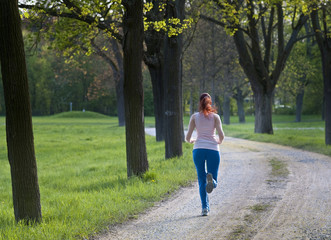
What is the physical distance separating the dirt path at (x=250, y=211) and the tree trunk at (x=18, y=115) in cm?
139

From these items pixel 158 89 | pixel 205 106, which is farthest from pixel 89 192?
pixel 158 89

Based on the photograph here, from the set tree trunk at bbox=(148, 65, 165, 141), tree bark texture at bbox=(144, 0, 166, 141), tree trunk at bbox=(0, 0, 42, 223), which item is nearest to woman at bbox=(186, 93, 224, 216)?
tree trunk at bbox=(0, 0, 42, 223)

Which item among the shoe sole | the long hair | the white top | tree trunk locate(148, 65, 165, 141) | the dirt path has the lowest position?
the dirt path

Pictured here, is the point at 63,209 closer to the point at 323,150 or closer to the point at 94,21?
the point at 94,21

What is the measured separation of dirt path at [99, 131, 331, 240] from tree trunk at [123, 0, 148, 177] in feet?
5.28

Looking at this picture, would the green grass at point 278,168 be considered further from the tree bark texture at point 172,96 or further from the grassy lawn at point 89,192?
the tree bark texture at point 172,96

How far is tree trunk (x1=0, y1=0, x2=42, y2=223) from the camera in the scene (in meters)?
5.96

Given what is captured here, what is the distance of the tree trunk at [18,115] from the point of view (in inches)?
235

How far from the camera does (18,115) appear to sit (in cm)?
612

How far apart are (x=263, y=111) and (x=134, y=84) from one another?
1747 cm

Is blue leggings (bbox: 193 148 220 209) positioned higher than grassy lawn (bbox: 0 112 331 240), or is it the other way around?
blue leggings (bbox: 193 148 220 209)

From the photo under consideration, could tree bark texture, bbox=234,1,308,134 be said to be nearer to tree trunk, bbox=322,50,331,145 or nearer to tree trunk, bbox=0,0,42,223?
tree trunk, bbox=322,50,331,145

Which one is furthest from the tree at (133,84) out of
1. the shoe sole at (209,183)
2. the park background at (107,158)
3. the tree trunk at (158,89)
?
the tree trunk at (158,89)

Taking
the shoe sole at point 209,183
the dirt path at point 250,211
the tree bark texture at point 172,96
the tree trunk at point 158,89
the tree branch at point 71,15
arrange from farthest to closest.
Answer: the tree trunk at point 158,89
the tree bark texture at point 172,96
the tree branch at point 71,15
the shoe sole at point 209,183
the dirt path at point 250,211
